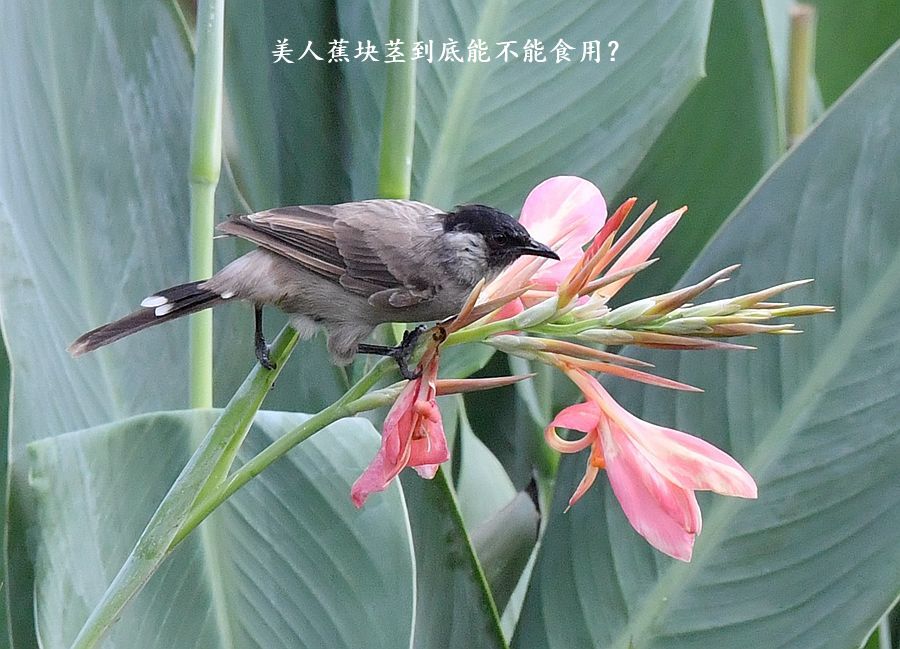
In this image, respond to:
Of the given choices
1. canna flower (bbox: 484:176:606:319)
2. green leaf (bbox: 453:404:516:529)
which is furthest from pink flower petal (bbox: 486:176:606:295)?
green leaf (bbox: 453:404:516:529)

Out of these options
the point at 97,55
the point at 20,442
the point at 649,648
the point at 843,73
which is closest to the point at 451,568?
the point at 649,648

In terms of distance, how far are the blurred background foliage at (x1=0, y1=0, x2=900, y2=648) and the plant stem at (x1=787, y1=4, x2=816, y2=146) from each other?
42mm

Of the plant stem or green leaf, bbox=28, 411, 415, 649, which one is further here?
Answer: the plant stem

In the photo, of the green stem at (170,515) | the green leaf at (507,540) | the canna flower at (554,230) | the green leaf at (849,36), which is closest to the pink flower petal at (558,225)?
the canna flower at (554,230)

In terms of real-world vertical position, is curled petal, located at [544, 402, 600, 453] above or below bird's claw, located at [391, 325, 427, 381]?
below

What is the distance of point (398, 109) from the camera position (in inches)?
20.3

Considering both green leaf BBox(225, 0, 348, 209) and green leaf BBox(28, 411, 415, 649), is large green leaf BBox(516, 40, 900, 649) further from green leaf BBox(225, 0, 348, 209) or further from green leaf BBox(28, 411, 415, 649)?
green leaf BBox(225, 0, 348, 209)

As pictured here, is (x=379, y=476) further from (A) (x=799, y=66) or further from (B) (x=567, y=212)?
(A) (x=799, y=66)

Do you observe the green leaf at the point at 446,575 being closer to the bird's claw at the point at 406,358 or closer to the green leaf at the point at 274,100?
the bird's claw at the point at 406,358

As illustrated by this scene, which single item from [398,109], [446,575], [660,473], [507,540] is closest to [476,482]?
[507,540]

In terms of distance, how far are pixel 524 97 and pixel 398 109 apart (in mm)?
205

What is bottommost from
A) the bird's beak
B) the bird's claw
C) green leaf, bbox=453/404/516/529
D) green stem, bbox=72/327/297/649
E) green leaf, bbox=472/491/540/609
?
green leaf, bbox=453/404/516/529

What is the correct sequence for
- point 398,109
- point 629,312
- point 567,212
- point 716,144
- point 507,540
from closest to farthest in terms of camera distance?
point 629,312 → point 567,212 → point 398,109 → point 507,540 → point 716,144

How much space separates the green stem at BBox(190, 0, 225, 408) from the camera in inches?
18.0
